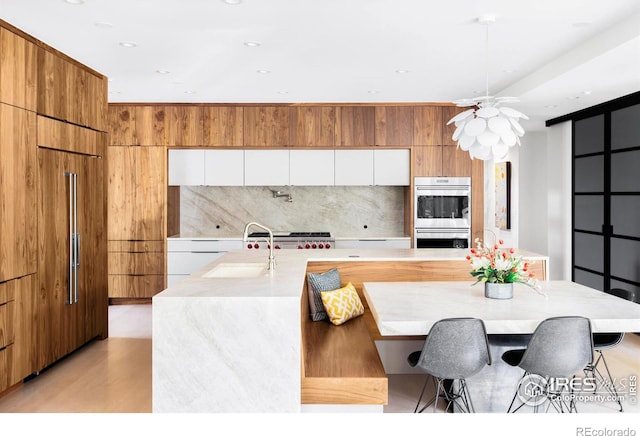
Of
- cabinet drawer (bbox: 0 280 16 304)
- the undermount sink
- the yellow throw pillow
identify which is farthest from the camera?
the yellow throw pillow

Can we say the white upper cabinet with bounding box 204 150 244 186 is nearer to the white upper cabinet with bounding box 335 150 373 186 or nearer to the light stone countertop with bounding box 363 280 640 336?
the white upper cabinet with bounding box 335 150 373 186

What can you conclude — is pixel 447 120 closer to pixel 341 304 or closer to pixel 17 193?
pixel 341 304

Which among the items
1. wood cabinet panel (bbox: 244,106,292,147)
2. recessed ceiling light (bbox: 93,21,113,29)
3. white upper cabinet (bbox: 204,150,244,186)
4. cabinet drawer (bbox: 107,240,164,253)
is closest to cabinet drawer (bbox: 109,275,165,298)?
cabinet drawer (bbox: 107,240,164,253)

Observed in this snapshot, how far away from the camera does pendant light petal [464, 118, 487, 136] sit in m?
3.15

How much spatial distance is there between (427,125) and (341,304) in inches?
132

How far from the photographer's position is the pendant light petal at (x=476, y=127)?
10.3 feet

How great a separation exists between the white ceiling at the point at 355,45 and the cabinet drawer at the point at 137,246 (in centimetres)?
187

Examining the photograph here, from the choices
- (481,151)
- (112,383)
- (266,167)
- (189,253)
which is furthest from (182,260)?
(481,151)

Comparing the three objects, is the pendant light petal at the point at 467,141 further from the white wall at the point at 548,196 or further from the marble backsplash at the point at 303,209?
the marble backsplash at the point at 303,209

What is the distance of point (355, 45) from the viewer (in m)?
3.94

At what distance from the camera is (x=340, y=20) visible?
3.39 m

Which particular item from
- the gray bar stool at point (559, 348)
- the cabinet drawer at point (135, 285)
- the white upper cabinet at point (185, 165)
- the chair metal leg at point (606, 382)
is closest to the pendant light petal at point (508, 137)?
the gray bar stool at point (559, 348)

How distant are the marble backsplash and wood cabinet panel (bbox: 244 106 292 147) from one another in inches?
30.9
